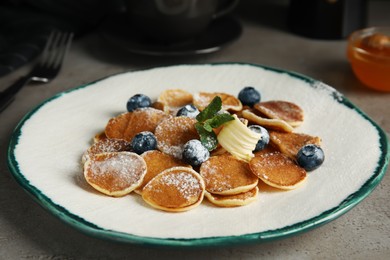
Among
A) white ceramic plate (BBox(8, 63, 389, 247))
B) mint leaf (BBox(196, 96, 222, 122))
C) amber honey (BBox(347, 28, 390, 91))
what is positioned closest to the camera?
white ceramic plate (BBox(8, 63, 389, 247))

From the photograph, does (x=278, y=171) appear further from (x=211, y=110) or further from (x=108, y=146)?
(x=108, y=146)

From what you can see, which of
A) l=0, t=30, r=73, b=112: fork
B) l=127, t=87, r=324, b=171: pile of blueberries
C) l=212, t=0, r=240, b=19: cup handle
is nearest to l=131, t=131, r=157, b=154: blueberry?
l=127, t=87, r=324, b=171: pile of blueberries

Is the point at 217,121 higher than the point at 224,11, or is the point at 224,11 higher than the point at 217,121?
the point at 217,121

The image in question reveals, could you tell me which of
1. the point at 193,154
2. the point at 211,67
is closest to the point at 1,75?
A: the point at 211,67

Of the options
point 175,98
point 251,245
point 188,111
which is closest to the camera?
A: point 251,245

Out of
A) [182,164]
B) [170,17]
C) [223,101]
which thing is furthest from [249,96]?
[170,17]

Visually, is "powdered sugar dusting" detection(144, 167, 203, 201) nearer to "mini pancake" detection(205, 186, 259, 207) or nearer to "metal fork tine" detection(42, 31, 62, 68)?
"mini pancake" detection(205, 186, 259, 207)
